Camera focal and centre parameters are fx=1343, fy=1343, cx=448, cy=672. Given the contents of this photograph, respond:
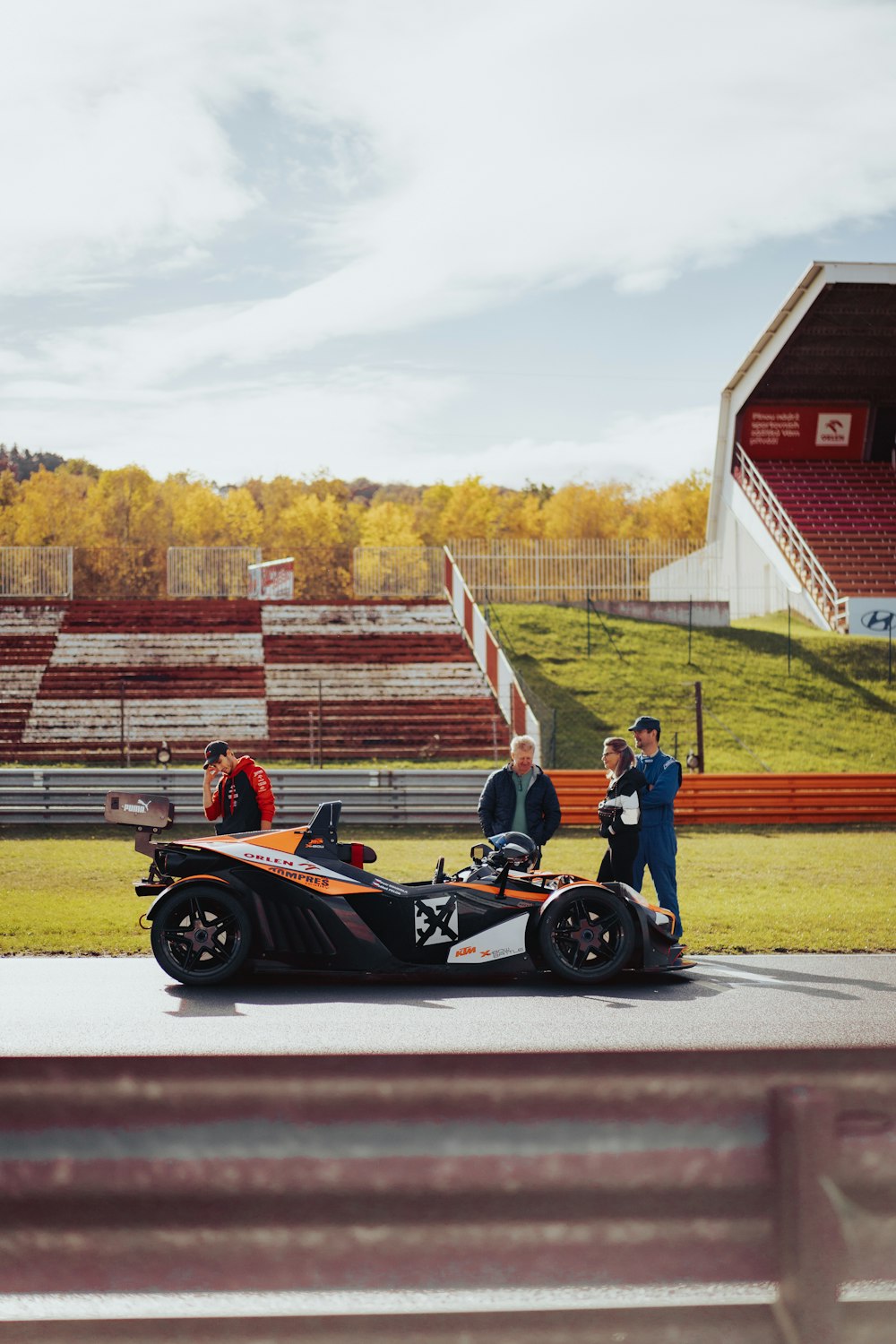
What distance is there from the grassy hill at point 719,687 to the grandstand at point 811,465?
11.8 feet

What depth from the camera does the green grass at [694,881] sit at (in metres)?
10.2

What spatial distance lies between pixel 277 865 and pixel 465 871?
119 cm

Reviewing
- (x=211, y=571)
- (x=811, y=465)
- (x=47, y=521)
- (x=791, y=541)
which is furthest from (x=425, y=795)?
(x=47, y=521)

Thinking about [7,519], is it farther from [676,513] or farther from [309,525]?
[676,513]

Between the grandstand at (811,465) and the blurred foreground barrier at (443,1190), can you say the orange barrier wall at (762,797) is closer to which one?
the blurred foreground barrier at (443,1190)

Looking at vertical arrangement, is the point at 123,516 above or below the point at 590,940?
above

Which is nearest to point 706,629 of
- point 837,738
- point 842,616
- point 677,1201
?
point 842,616

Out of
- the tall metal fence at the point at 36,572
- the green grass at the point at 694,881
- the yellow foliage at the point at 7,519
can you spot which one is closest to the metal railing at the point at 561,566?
the tall metal fence at the point at 36,572

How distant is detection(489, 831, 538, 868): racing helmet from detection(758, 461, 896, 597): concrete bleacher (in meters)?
32.3

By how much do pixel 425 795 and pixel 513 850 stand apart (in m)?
10.8

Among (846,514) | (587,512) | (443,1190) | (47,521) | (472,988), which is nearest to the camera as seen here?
(443,1190)

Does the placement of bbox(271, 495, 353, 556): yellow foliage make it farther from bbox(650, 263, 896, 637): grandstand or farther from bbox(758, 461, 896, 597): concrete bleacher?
bbox(758, 461, 896, 597): concrete bleacher

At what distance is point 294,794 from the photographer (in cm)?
1955

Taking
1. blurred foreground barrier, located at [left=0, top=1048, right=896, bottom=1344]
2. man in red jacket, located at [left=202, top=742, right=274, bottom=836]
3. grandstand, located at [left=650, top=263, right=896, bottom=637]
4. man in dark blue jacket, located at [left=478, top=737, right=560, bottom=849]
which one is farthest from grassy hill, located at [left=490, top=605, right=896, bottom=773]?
blurred foreground barrier, located at [left=0, top=1048, right=896, bottom=1344]
